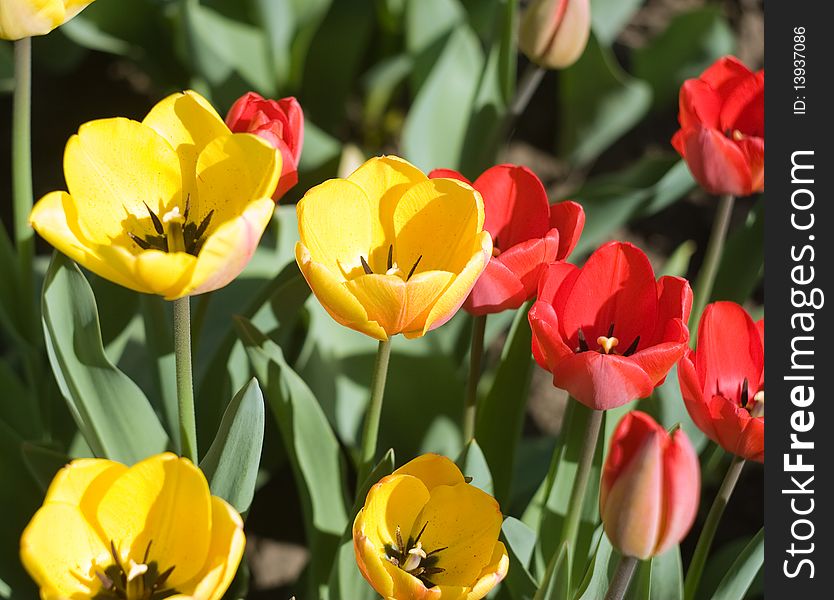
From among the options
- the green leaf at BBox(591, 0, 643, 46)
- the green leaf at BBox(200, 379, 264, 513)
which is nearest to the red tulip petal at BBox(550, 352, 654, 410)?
the green leaf at BBox(200, 379, 264, 513)

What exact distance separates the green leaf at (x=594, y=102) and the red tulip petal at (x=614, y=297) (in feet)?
2.91

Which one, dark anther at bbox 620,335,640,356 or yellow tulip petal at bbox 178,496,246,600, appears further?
dark anther at bbox 620,335,640,356

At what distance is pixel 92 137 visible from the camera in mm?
855

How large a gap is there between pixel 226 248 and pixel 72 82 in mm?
1743

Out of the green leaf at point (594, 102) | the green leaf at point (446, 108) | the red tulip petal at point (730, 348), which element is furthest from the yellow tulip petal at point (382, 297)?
the green leaf at point (594, 102)

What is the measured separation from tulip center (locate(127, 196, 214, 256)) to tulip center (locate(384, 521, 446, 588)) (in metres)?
0.30

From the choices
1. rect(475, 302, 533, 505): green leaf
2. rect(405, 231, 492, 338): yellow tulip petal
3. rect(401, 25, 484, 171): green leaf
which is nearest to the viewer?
rect(405, 231, 492, 338): yellow tulip petal

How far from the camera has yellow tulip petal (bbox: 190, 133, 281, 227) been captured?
83 cm

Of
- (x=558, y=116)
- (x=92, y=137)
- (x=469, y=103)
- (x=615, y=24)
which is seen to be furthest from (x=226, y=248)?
(x=558, y=116)

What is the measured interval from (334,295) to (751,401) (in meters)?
0.42

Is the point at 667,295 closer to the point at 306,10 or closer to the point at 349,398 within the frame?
the point at 349,398

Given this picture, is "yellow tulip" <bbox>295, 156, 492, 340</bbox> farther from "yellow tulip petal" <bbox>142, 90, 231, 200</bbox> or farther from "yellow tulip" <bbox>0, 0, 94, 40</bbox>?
"yellow tulip" <bbox>0, 0, 94, 40</bbox>

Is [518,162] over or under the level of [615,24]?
under

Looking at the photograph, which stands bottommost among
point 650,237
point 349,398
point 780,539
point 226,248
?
point 650,237
